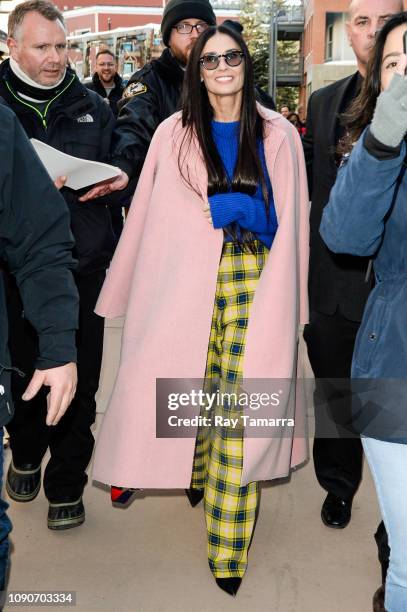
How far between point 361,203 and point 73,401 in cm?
202

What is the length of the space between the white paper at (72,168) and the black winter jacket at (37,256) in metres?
0.84

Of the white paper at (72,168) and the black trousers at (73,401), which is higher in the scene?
the white paper at (72,168)

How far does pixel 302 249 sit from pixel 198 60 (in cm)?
87

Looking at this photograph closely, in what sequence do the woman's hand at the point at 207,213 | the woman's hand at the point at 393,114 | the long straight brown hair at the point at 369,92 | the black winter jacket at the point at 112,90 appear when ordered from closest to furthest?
the woman's hand at the point at 393,114, the long straight brown hair at the point at 369,92, the woman's hand at the point at 207,213, the black winter jacket at the point at 112,90

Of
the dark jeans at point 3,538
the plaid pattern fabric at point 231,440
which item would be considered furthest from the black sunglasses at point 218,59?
the dark jeans at point 3,538

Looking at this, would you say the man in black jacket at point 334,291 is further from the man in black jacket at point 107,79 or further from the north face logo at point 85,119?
the man in black jacket at point 107,79

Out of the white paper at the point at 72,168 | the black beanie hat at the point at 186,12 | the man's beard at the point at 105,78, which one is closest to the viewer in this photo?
the white paper at the point at 72,168

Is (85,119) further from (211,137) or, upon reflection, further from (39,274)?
(39,274)

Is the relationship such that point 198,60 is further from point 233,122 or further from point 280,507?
point 280,507

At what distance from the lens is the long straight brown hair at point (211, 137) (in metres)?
3.15

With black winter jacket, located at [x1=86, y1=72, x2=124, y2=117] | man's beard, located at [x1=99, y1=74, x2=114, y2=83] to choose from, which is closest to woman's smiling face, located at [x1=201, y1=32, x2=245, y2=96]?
black winter jacket, located at [x1=86, y1=72, x2=124, y2=117]

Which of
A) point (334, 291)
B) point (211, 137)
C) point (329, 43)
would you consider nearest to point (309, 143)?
point (211, 137)

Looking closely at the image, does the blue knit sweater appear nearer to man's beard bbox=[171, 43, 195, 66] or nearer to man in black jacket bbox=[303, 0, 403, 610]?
man in black jacket bbox=[303, 0, 403, 610]

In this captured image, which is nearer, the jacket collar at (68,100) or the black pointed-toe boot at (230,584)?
the black pointed-toe boot at (230,584)
